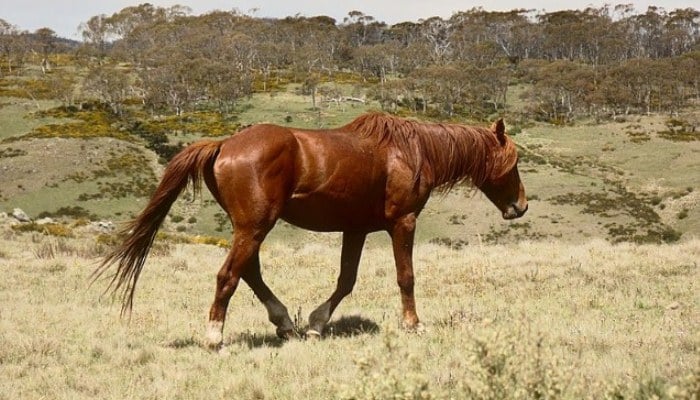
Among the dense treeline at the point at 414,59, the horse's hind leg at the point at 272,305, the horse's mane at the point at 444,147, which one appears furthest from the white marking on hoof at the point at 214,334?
the dense treeline at the point at 414,59

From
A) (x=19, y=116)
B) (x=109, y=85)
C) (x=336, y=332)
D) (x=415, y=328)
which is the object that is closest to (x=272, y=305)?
(x=336, y=332)

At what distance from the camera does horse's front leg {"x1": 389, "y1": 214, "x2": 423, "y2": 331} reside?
7.29m

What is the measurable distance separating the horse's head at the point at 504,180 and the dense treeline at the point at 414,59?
96504 millimetres

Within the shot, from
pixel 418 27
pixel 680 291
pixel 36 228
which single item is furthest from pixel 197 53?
pixel 680 291

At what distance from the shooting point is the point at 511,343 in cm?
389

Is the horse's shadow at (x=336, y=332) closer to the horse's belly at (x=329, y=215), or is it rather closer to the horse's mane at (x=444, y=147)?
the horse's belly at (x=329, y=215)

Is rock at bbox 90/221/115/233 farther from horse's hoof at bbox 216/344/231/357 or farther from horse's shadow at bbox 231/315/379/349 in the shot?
horse's hoof at bbox 216/344/231/357

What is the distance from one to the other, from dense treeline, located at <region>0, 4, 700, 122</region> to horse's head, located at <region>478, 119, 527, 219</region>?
96504 mm

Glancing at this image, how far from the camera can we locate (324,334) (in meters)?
7.52

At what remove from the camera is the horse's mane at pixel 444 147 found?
7500 millimetres

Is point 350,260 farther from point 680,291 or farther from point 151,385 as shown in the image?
point 680,291

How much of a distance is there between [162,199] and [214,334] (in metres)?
1.55

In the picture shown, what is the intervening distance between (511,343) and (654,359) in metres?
2.41

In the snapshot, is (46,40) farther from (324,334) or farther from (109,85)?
(324,334)
